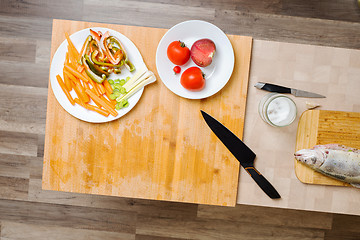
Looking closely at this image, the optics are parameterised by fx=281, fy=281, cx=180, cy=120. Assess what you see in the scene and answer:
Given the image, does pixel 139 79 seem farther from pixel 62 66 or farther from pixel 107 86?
pixel 62 66

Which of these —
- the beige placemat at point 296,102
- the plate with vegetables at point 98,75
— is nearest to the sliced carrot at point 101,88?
the plate with vegetables at point 98,75

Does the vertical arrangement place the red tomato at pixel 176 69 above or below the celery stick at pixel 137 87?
above

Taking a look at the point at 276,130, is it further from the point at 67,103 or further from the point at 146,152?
the point at 67,103

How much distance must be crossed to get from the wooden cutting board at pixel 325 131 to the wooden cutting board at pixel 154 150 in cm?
Result: 25

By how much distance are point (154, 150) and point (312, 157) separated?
600 millimetres

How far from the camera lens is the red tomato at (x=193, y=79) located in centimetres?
102

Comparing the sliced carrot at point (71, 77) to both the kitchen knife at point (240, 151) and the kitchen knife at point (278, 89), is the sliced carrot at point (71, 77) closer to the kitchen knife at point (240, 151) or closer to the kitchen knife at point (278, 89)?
the kitchen knife at point (240, 151)

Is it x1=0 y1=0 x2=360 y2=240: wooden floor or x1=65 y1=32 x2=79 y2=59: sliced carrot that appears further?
x1=0 y1=0 x2=360 y2=240: wooden floor

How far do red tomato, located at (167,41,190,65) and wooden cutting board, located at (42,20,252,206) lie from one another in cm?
10

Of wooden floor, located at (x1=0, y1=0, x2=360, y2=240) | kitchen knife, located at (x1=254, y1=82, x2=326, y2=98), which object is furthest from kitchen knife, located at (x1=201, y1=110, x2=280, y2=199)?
wooden floor, located at (x1=0, y1=0, x2=360, y2=240)

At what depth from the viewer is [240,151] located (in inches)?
43.7

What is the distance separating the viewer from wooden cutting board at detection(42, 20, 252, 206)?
1107mm

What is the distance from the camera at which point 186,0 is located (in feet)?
5.42

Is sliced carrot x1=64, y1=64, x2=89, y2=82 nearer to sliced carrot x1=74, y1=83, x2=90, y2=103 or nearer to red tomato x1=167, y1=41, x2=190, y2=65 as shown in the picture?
sliced carrot x1=74, y1=83, x2=90, y2=103
